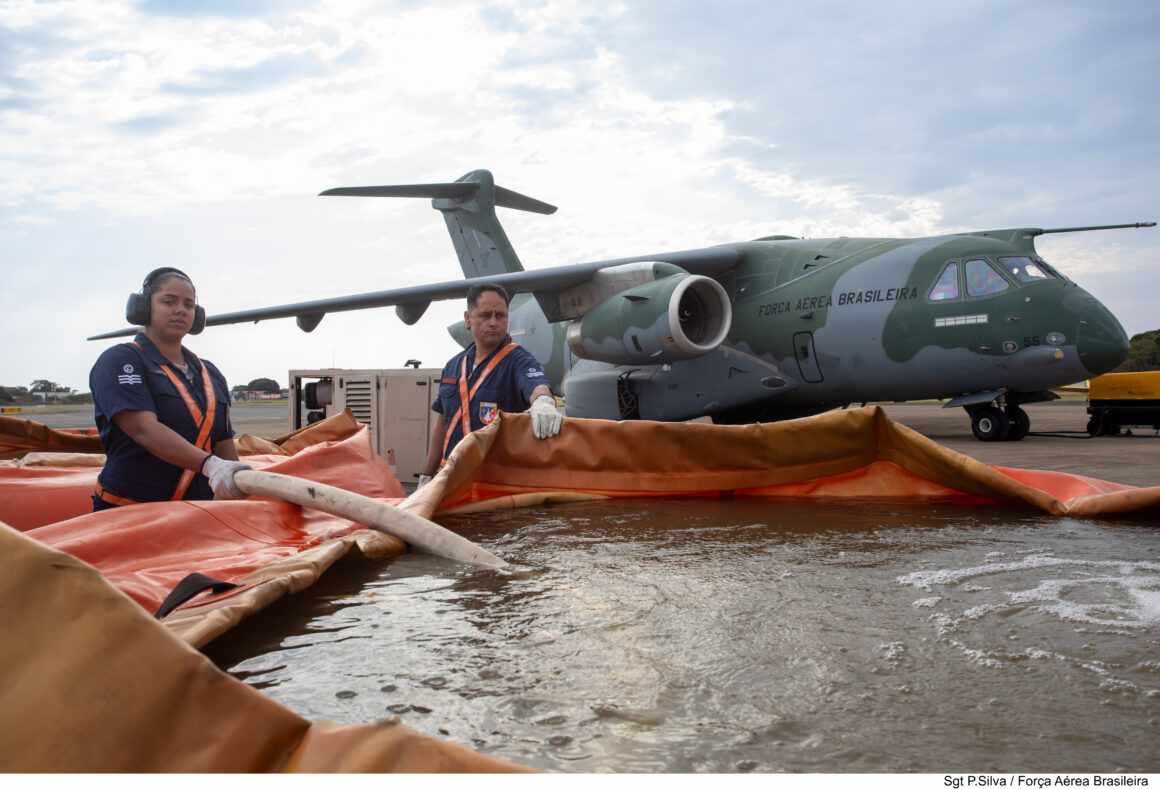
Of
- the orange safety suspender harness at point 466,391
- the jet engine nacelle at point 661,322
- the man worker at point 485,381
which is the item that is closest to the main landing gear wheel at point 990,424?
the jet engine nacelle at point 661,322

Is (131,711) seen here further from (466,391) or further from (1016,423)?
(1016,423)

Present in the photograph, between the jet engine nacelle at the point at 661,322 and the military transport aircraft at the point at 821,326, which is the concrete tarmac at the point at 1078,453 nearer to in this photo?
the military transport aircraft at the point at 821,326

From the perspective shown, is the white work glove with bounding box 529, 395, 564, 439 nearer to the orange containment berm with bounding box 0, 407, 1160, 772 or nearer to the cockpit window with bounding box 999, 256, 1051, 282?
the orange containment berm with bounding box 0, 407, 1160, 772

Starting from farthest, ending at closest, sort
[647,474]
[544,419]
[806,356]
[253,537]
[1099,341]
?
[806,356]
[1099,341]
[647,474]
[544,419]
[253,537]

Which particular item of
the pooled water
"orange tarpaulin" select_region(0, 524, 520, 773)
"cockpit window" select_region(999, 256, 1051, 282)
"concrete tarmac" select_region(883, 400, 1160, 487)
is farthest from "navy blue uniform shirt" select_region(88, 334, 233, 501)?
"cockpit window" select_region(999, 256, 1051, 282)

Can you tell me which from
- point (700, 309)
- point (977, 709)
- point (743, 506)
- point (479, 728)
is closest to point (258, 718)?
point (479, 728)

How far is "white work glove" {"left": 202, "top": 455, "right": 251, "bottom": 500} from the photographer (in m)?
2.94

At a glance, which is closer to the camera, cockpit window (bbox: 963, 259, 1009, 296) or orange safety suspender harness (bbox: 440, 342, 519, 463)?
orange safety suspender harness (bbox: 440, 342, 519, 463)

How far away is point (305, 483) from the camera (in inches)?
116

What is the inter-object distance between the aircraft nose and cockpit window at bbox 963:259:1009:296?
85 centimetres

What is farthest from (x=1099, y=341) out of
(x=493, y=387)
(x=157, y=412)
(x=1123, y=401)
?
(x=157, y=412)

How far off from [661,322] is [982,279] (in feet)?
11.1

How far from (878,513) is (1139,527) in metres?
0.92

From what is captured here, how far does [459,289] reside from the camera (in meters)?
10.5
